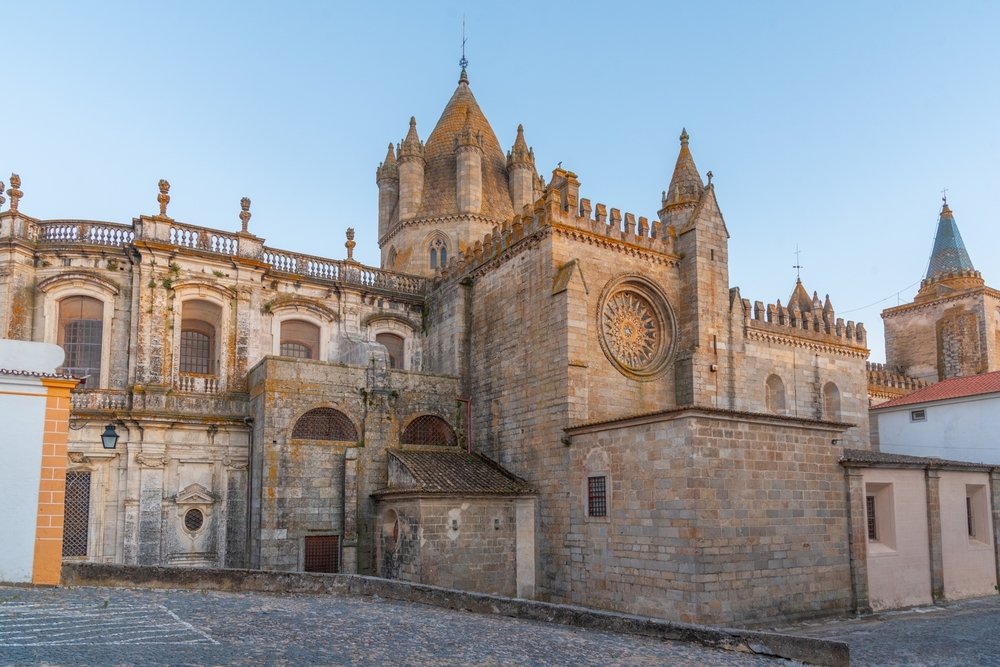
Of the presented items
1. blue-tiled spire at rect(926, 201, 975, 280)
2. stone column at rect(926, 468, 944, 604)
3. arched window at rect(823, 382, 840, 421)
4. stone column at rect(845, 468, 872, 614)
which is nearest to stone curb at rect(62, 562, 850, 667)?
stone column at rect(845, 468, 872, 614)

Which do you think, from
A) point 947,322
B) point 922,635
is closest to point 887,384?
point 947,322

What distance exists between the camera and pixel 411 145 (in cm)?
3391

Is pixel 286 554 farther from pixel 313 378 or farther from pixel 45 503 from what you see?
pixel 45 503

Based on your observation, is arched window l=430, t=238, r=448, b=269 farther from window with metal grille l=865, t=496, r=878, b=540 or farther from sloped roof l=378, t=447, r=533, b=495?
window with metal grille l=865, t=496, r=878, b=540

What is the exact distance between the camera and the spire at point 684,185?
26859mm

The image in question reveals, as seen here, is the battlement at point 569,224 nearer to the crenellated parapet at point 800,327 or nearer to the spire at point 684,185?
the spire at point 684,185

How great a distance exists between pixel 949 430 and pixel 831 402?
162 inches

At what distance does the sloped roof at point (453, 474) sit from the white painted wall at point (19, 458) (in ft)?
30.8

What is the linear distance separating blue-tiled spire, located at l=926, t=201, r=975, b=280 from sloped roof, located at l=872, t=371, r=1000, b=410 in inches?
524

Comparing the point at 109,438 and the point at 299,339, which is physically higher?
the point at 299,339

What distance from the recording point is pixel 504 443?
79.5 feet

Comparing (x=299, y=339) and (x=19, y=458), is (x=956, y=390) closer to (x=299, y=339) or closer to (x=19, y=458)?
(x=299, y=339)

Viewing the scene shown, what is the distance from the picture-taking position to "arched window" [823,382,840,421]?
101ft

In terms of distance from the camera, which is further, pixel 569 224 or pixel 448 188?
pixel 448 188
